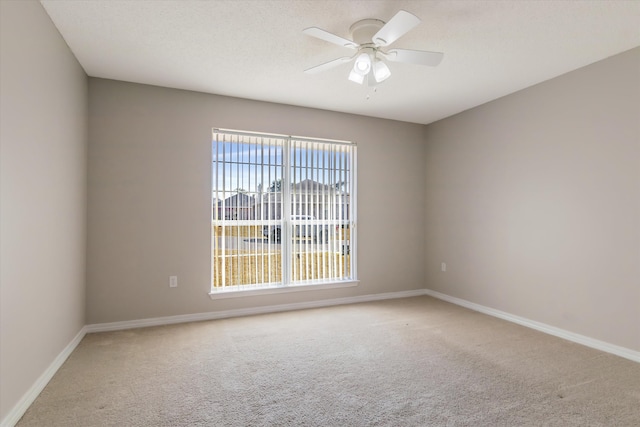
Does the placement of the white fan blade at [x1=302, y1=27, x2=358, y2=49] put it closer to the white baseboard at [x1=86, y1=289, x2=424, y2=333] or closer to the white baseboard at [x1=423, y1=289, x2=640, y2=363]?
the white baseboard at [x1=86, y1=289, x2=424, y2=333]

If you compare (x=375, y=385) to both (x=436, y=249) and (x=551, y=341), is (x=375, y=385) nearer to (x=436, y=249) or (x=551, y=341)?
(x=551, y=341)

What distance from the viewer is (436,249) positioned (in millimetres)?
4871

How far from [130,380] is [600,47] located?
437cm

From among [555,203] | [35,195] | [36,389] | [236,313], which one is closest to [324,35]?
[35,195]

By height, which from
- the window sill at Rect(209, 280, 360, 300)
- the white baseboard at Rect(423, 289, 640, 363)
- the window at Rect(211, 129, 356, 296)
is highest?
the window at Rect(211, 129, 356, 296)

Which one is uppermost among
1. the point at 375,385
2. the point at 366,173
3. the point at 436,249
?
the point at 366,173

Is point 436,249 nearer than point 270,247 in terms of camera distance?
No

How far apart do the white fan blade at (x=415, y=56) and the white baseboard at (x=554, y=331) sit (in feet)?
9.05

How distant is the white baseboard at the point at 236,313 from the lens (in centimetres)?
340

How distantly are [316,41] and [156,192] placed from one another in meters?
2.23

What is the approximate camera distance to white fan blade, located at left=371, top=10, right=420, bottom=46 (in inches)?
74.8

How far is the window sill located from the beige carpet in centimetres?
40

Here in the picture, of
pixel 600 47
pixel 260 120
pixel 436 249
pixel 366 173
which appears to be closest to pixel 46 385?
pixel 260 120

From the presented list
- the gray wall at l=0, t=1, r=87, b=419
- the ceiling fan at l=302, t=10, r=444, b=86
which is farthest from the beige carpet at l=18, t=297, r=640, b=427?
the ceiling fan at l=302, t=10, r=444, b=86
